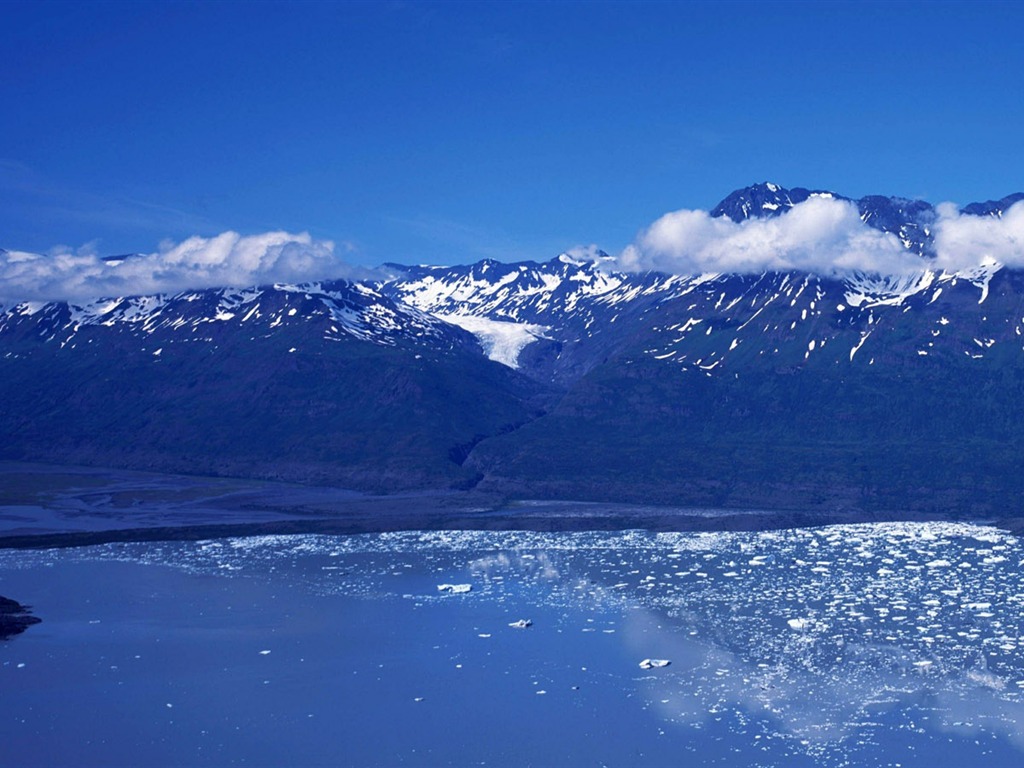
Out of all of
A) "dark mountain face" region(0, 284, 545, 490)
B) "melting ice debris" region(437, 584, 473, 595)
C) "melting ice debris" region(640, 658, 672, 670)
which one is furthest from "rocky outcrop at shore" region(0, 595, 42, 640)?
"dark mountain face" region(0, 284, 545, 490)

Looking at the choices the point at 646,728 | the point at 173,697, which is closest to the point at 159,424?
the point at 173,697

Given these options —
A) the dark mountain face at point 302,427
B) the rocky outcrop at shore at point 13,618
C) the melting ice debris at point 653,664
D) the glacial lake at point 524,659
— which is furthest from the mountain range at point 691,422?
the rocky outcrop at shore at point 13,618

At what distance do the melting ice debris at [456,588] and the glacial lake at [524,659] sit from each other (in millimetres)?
941

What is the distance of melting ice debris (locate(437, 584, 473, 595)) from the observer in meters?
75.6

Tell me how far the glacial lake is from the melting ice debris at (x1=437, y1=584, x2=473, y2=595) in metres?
0.94

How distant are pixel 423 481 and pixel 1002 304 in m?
95.4

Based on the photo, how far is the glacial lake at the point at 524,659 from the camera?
150 ft

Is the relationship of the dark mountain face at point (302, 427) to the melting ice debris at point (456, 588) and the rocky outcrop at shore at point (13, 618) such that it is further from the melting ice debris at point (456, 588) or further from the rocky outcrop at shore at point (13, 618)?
the rocky outcrop at shore at point (13, 618)

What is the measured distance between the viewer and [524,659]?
58.1 metres

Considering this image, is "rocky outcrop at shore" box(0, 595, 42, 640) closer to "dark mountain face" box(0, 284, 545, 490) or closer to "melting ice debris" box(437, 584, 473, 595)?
"melting ice debris" box(437, 584, 473, 595)

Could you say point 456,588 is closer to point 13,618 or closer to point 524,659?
point 524,659

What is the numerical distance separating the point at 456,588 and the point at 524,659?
18.7 m

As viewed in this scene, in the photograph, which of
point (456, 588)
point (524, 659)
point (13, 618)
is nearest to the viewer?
point (524, 659)

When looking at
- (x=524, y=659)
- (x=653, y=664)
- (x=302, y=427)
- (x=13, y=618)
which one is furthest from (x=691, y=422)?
(x=13, y=618)
